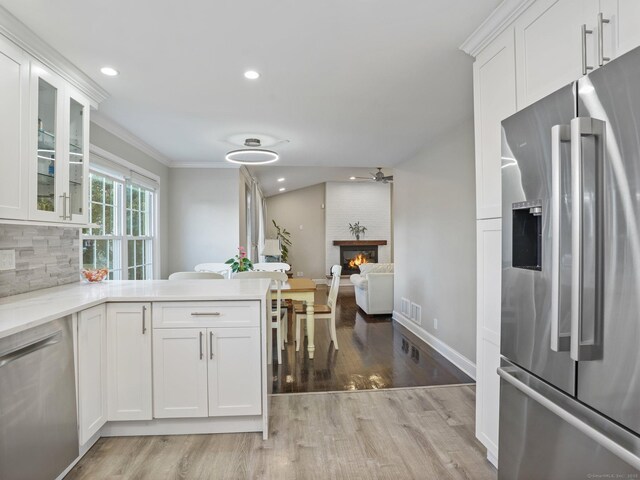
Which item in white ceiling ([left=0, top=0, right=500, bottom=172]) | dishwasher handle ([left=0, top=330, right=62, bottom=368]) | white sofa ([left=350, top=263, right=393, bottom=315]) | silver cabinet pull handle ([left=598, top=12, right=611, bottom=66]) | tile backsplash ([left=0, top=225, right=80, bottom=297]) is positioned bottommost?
white sofa ([left=350, top=263, right=393, bottom=315])

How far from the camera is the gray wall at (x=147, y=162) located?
10.9 ft

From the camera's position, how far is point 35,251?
2402 mm

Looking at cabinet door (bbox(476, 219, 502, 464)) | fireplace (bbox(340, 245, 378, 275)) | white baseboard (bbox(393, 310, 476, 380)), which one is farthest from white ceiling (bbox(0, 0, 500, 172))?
fireplace (bbox(340, 245, 378, 275))

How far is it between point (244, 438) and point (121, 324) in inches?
40.8

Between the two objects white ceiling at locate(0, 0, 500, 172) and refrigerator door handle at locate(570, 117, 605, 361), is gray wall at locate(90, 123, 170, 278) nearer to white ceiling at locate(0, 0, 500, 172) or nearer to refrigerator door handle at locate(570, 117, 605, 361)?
white ceiling at locate(0, 0, 500, 172)

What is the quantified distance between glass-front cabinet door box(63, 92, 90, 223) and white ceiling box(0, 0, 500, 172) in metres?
0.26

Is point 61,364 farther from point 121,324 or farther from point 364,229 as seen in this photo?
point 364,229

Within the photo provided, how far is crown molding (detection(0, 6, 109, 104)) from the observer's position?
5.92 ft

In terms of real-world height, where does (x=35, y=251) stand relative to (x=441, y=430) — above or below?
above

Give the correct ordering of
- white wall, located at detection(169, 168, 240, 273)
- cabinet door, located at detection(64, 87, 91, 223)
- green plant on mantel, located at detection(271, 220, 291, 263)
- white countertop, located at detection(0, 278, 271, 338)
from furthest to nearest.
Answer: green plant on mantel, located at detection(271, 220, 291, 263) → white wall, located at detection(169, 168, 240, 273) → cabinet door, located at detection(64, 87, 91, 223) → white countertop, located at detection(0, 278, 271, 338)

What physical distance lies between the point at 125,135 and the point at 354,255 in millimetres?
6740

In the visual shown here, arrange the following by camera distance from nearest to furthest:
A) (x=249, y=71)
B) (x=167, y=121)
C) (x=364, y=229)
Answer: (x=249, y=71)
(x=167, y=121)
(x=364, y=229)

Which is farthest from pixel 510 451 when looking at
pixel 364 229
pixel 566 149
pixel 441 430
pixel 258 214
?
pixel 364 229

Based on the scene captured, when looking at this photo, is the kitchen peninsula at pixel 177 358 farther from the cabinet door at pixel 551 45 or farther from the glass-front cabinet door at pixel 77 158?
the cabinet door at pixel 551 45
